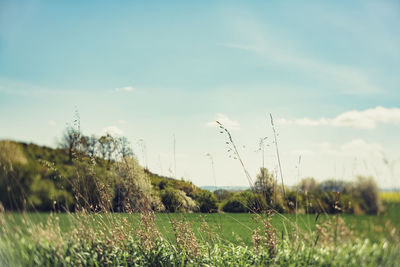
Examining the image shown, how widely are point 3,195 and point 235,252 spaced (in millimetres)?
6827

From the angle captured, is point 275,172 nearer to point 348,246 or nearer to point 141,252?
point 348,246

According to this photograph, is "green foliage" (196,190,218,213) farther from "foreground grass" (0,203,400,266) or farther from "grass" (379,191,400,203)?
"grass" (379,191,400,203)

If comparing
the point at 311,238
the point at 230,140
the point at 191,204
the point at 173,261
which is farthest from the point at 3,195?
the point at 311,238

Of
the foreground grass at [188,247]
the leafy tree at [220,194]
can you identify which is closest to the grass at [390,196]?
the foreground grass at [188,247]

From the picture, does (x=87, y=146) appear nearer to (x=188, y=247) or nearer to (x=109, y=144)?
(x=109, y=144)

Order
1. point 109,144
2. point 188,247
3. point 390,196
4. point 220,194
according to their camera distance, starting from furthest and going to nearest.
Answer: point 109,144 → point 220,194 → point 188,247 → point 390,196

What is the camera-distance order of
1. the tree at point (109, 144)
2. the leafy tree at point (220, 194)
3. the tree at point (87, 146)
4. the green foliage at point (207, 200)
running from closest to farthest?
the tree at point (109, 144) < the tree at point (87, 146) < the leafy tree at point (220, 194) < the green foliage at point (207, 200)

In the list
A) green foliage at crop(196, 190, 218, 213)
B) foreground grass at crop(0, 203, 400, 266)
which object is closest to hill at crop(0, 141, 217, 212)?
green foliage at crop(196, 190, 218, 213)

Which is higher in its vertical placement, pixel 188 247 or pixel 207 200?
pixel 207 200

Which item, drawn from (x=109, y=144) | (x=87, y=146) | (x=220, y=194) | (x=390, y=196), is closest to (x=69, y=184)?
(x=87, y=146)

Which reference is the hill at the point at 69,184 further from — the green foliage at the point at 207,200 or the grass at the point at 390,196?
the grass at the point at 390,196

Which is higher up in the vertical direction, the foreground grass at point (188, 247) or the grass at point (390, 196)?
the grass at point (390, 196)

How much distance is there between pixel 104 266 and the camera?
3.61 metres

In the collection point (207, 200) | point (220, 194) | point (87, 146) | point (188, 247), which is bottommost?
point (188, 247)
